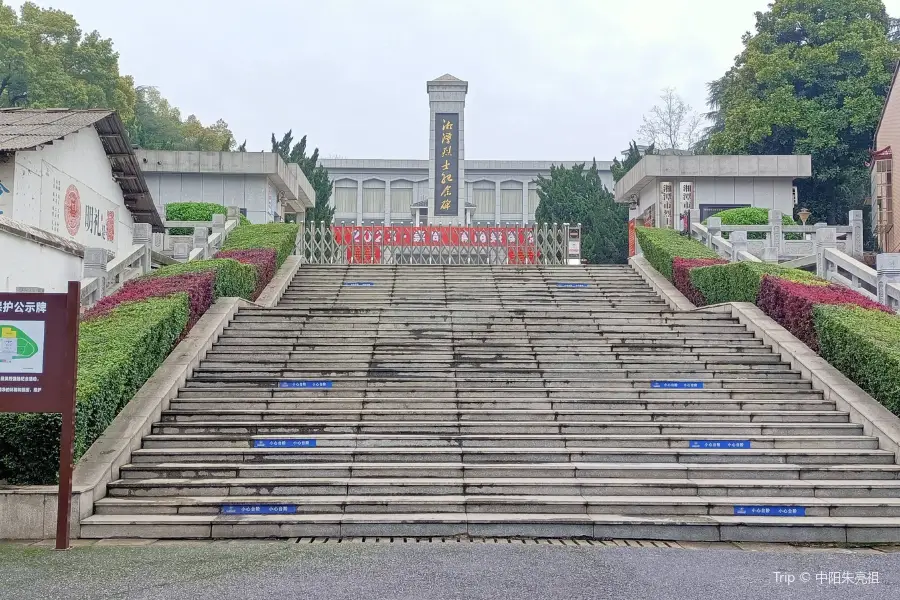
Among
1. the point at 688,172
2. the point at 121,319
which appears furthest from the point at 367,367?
the point at 688,172

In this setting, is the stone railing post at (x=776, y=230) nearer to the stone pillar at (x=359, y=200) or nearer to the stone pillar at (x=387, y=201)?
the stone pillar at (x=387, y=201)

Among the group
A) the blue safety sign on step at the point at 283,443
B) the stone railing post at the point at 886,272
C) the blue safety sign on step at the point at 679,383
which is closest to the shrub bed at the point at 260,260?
the blue safety sign on step at the point at 283,443

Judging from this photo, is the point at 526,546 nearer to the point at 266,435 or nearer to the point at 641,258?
the point at 266,435

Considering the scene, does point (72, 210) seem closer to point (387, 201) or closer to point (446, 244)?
point (446, 244)

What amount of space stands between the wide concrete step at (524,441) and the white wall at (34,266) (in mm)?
3961

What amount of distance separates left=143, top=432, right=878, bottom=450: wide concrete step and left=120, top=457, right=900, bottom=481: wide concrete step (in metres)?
0.57

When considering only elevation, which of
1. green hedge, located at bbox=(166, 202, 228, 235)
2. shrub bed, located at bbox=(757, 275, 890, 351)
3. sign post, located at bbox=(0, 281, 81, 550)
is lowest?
sign post, located at bbox=(0, 281, 81, 550)

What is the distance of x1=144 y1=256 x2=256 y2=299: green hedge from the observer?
14.8 meters

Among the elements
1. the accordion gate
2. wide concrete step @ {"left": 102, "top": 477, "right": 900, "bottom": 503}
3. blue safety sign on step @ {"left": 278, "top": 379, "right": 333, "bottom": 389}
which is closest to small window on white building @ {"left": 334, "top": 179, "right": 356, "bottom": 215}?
the accordion gate

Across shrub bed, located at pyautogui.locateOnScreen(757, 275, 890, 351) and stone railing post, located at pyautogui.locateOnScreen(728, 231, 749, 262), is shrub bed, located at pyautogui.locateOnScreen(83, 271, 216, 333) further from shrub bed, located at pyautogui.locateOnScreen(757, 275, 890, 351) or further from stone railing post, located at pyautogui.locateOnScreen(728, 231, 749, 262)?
stone railing post, located at pyautogui.locateOnScreen(728, 231, 749, 262)

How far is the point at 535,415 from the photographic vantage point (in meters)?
10.3

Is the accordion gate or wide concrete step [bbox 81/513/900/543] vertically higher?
the accordion gate

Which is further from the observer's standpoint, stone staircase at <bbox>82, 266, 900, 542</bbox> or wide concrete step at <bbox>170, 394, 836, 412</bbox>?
wide concrete step at <bbox>170, 394, 836, 412</bbox>

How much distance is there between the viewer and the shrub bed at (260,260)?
55.6ft
